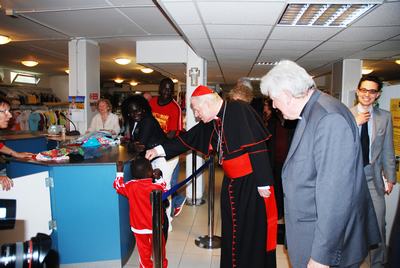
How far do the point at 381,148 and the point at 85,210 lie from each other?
2.65 m

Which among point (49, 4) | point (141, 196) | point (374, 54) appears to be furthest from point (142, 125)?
point (374, 54)

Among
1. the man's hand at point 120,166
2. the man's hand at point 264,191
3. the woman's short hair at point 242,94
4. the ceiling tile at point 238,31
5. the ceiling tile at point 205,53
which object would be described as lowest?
the man's hand at point 264,191

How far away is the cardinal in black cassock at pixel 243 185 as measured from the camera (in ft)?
7.38

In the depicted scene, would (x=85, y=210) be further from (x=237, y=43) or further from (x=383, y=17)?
(x=383, y=17)

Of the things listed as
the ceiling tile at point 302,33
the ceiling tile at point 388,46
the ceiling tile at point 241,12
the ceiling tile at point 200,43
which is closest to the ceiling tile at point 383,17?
the ceiling tile at point 302,33

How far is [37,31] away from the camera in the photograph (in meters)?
4.73

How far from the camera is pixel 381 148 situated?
2.42 metres

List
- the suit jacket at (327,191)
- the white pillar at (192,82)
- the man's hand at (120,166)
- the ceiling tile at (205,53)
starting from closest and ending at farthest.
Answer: the suit jacket at (327,191)
the man's hand at (120,166)
the ceiling tile at (205,53)
the white pillar at (192,82)

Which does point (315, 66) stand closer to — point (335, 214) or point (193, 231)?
point (193, 231)

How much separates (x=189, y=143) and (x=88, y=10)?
7.35ft

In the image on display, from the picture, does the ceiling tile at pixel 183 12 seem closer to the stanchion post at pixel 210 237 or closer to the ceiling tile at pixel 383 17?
the ceiling tile at pixel 383 17

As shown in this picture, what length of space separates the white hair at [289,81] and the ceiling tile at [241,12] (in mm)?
1249

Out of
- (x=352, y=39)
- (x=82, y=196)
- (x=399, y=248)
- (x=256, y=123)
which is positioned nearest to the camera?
(x=399, y=248)

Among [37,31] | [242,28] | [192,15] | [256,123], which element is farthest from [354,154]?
[37,31]
